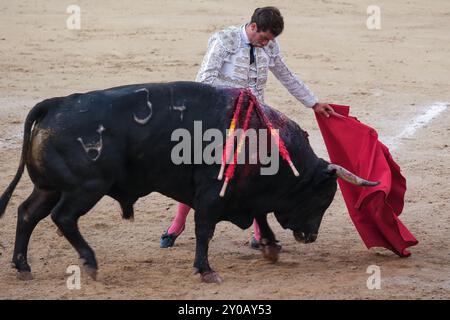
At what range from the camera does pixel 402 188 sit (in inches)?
287

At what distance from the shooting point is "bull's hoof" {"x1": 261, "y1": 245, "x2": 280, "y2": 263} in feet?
23.4

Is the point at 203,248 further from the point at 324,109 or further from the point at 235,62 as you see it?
the point at 324,109

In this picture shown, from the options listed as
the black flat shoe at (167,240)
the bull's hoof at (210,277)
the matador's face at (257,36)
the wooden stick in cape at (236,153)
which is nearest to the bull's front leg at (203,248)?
the bull's hoof at (210,277)

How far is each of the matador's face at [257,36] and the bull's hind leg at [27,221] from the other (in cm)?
159

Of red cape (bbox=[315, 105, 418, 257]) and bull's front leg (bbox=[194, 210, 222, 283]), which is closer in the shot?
bull's front leg (bbox=[194, 210, 222, 283])

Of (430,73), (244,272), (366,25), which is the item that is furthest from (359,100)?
(244,272)

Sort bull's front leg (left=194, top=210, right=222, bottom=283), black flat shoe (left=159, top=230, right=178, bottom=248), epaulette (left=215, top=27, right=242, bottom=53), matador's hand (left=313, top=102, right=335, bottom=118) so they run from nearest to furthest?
bull's front leg (left=194, top=210, right=222, bottom=283) → epaulette (left=215, top=27, right=242, bottom=53) → matador's hand (left=313, top=102, right=335, bottom=118) → black flat shoe (left=159, top=230, right=178, bottom=248)

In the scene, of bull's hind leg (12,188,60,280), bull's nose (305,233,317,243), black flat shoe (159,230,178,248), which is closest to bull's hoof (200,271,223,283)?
bull's nose (305,233,317,243)

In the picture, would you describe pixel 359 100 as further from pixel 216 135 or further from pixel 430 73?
pixel 216 135

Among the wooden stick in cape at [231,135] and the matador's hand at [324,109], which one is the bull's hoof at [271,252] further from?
the matador's hand at [324,109]

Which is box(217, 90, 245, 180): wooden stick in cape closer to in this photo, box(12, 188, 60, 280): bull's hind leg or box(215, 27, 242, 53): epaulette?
box(215, 27, 242, 53): epaulette

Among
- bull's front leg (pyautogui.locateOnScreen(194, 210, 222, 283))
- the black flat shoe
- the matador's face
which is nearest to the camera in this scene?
bull's front leg (pyautogui.locateOnScreen(194, 210, 222, 283))

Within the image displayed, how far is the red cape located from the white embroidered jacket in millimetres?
603

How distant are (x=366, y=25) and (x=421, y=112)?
4416mm
